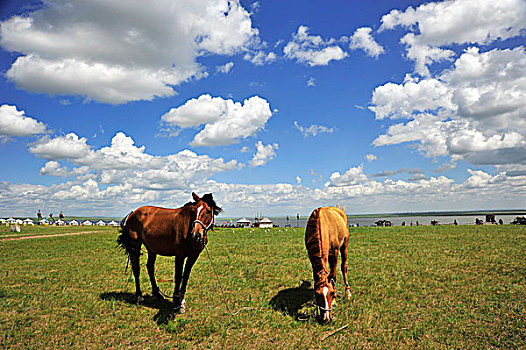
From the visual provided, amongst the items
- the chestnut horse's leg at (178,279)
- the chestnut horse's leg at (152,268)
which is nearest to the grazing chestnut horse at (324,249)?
the chestnut horse's leg at (178,279)

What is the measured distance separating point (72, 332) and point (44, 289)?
16.3 feet

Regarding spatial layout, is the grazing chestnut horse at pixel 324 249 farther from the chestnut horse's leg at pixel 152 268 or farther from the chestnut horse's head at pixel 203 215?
the chestnut horse's leg at pixel 152 268

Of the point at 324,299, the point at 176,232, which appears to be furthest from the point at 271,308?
the point at 176,232

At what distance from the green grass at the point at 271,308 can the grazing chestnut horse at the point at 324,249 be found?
661 millimetres

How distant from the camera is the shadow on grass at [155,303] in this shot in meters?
8.61

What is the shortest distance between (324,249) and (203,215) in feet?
11.9

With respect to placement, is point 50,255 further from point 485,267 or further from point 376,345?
point 485,267

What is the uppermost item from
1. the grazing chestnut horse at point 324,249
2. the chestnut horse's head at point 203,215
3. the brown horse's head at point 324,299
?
the chestnut horse's head at point 203,215

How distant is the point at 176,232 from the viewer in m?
8.84

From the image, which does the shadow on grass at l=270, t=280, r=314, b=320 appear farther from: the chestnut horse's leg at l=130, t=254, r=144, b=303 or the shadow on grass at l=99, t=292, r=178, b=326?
the chestnut horse's leg at l=130, t=254, r=144, b=303

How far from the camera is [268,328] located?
8.14 m

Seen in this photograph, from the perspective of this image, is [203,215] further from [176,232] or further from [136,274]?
[136,274]

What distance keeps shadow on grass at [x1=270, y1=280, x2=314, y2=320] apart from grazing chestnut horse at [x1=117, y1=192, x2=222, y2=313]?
300cm

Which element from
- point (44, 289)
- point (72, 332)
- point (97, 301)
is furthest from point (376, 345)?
point (44, 289)
